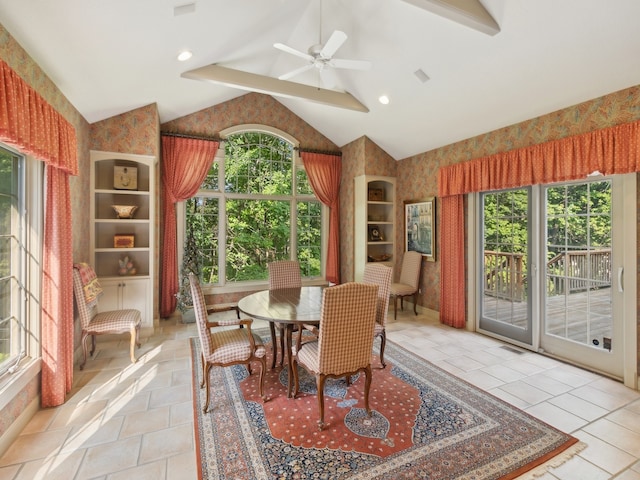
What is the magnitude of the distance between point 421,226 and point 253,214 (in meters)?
2.89

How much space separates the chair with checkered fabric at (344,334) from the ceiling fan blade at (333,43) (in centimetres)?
192

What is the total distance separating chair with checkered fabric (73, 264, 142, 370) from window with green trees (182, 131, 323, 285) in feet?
4.95

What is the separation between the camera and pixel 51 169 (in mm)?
2555

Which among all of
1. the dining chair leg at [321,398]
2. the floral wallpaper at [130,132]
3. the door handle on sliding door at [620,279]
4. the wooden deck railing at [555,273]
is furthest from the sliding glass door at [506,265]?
the floral wallpaper at [130,132]

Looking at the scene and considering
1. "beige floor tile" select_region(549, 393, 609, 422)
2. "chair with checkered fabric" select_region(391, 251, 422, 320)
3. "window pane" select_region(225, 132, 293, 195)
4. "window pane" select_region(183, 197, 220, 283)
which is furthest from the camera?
"window pane" select_region(225, 132, 293, 195)

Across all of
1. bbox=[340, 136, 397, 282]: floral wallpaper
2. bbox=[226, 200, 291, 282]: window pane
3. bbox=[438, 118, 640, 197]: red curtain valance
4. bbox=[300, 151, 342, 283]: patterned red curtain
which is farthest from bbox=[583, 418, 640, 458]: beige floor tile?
bbox=[226, 200, 291, 282]: window pane

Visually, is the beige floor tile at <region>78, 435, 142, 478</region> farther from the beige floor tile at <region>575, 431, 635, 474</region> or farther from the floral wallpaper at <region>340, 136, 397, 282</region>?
the floral wallpaper at <region>340, 136, 397, 282</region>

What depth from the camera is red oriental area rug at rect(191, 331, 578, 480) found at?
1.89m

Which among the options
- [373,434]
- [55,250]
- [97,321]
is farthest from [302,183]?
[373,434]

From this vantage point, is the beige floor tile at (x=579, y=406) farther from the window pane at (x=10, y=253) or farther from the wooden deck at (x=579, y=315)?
the window pane at (x=10, y=253)

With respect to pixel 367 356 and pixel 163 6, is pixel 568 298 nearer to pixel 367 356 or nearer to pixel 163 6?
pixel 367 356

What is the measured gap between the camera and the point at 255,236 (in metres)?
5.68

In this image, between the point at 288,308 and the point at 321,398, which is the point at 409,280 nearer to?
the point at 288,308

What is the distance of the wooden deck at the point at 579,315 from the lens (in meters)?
3.18
